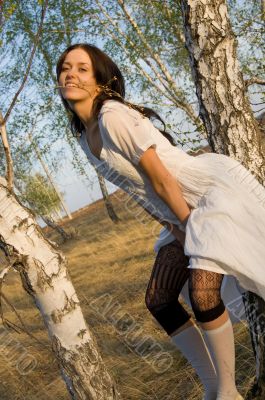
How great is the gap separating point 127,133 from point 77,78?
1.76ft

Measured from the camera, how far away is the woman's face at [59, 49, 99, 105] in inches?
101

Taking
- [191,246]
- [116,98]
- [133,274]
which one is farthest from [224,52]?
[133,274]

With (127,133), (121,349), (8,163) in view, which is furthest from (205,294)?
(121,349)

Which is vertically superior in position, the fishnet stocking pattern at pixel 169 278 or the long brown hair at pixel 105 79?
the long brown hair at pixel 105 79

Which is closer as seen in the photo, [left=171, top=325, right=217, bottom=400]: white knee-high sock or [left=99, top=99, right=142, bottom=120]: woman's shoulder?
[left=99, top=99, right=142, bottom=120]: woman's shoulder

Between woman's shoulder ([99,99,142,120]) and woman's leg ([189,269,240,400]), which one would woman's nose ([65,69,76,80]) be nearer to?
woman's shoulder ([99,99,142,120])

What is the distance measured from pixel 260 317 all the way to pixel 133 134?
1.36 metres

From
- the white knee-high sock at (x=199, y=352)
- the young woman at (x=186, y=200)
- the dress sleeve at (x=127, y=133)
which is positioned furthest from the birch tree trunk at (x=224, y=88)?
the dress sleeve at (x=127, y=133)

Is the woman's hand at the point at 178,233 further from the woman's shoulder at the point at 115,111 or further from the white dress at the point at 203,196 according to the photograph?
the woman's shoulder at the point at 115,111

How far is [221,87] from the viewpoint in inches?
114

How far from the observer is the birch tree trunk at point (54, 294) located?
271 cm

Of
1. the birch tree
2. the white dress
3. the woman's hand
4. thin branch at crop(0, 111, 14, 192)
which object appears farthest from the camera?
thin branch at crop(0, 111, 14, 192)

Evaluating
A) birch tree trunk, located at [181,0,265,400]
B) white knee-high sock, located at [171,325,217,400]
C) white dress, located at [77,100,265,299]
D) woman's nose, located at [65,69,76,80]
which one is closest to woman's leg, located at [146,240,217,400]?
white knee-high sock, located at [171,325,217,400]

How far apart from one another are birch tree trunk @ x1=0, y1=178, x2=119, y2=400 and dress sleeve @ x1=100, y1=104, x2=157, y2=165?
0.80 meters
